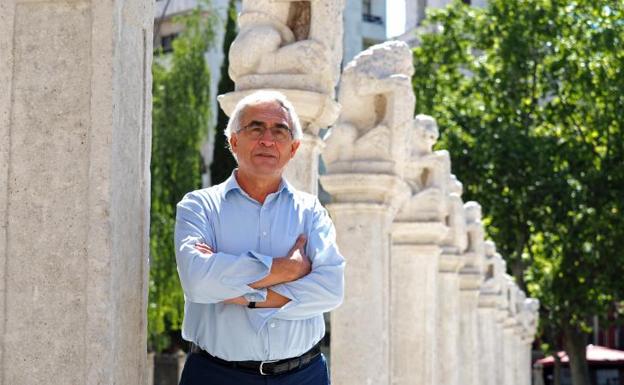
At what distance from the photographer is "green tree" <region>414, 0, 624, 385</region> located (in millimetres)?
33250

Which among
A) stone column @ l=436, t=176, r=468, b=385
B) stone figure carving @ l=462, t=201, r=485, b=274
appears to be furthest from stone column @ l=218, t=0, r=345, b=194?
stone figure carving @ l=462, t=201, r=485, b=274

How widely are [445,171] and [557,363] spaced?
28551 millimetres

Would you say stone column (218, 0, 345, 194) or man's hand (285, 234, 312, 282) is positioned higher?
stone column (218, 0, 345, 194)

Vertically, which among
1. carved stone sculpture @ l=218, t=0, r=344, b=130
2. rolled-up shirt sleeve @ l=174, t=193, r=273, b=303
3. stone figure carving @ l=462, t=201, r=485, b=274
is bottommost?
rolled-up shirt sleeve @ l=174, t=193, r=273, b=303

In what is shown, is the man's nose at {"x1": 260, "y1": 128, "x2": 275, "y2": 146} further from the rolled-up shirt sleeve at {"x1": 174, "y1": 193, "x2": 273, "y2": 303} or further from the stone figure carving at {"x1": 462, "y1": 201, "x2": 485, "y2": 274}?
the stone figure carving at {"x1": 462, "y1": 201, "x2": 485, "y2": 274}

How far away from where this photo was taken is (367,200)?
10188mm

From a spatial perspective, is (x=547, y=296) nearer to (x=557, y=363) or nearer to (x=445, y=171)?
(x=557, y=363)

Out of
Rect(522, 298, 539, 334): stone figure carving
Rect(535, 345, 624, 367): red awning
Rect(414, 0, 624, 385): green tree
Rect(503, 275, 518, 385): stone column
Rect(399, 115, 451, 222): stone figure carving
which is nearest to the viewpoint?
Rect(399, 115, 451, 222): stone figure carving

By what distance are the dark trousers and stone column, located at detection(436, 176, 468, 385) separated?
378 inches

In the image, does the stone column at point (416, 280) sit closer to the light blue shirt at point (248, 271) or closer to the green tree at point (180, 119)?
the light blue shirt at point (248, 271)

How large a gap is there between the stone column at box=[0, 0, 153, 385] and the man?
1.26 ft

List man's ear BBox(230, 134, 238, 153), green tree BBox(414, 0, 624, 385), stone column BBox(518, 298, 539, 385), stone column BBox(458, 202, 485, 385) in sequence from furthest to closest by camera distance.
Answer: green tree BBox(414, 0, 624, 385), stone column BBox(518, 298, 539, 385), stone column BBox(458, 202, 485, 385), man's ear BBox(230, 134, 238, 153)

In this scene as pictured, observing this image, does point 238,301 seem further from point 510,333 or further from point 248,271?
point 510,333

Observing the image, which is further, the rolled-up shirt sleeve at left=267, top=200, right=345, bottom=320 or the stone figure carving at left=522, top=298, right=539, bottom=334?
the stone figure carving at left=522, top=298, right=539, bottom=334
